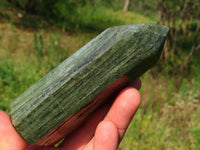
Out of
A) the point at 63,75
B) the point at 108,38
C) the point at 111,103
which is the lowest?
the point at 111,103

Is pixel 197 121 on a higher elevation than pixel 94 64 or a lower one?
lower

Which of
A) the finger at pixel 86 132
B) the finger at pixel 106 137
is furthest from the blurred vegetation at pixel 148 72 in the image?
the finger at pixel 106 137

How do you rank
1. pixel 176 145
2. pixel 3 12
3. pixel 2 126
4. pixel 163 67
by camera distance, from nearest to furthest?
pixel 2 126 → pixel 176 145 → pixel 163 67 → pixel 3 12

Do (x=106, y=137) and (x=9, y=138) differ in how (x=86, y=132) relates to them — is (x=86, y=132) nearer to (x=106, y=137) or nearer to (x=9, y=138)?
(x=106, y=137)

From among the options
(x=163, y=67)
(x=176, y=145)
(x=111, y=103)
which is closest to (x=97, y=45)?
(x=111, y=103)

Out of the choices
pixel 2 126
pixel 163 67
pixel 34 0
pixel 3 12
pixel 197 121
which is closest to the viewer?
pixel 2 126

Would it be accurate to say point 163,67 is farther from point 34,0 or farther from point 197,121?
point 34,0

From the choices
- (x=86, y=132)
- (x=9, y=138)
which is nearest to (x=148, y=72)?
(x=86, y=132)
